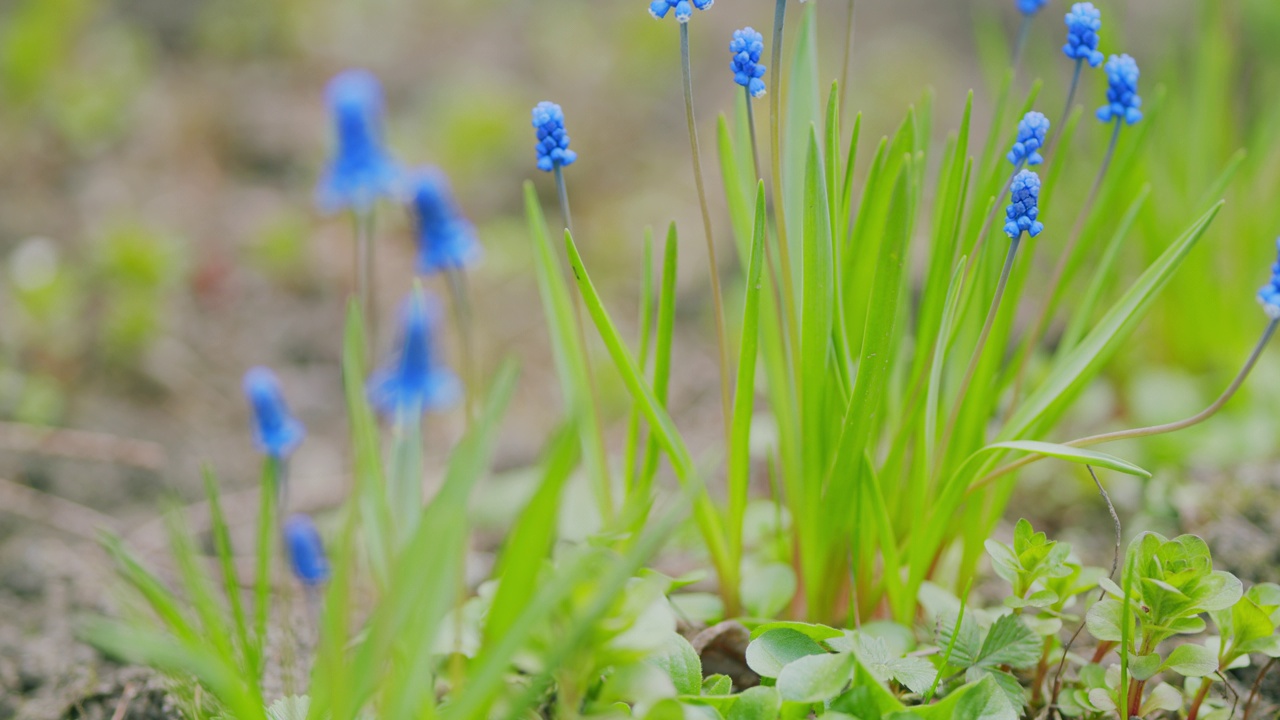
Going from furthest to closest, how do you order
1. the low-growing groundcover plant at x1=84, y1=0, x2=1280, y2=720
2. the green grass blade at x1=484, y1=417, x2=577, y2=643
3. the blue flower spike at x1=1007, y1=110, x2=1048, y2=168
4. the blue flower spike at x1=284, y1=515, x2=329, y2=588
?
the blue flower spike at x1=284, y1=515, x2=329, y2=588
the blue flower spike at x1=1007, y1=110, x2=1048, y2=168
the low-growing groundcover plant at x1=84, y1=0, x2=1280, y2=720
the green grass blade at x1=484, y1=417, x2=577, y2=643

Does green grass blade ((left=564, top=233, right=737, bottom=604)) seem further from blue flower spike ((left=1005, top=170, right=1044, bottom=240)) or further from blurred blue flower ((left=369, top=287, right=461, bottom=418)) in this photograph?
blue flower spike ((left=1005, top=170, right=1044, bottom=240))

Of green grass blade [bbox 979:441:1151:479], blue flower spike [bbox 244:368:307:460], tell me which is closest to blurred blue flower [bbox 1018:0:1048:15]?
green grass blade [bbox 979:441:1151:479]

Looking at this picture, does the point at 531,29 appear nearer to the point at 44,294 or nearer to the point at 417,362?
the point at 44,294

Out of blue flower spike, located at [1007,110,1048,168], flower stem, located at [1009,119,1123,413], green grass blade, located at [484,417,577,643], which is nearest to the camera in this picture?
green grass blade, located at [484,417,577,643]

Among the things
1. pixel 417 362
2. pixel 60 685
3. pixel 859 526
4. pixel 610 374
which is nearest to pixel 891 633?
pixel 859 526

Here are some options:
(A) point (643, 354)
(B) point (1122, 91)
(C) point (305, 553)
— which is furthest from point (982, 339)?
(C) point (305, 553)

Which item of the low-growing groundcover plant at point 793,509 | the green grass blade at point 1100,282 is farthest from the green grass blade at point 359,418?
the green grass blade at point 1100,282

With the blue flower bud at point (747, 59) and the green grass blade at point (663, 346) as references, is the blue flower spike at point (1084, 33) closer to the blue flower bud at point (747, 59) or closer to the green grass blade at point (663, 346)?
the blue flower bud at point (747, 59)
